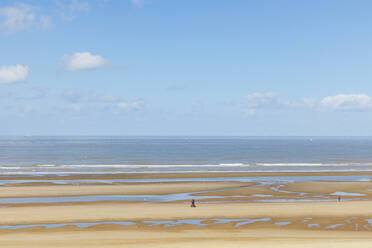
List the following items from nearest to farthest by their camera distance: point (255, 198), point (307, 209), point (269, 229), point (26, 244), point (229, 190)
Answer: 1. point (26, 244)
2. point (269, 229)
3. point (307, 209)
4. point (255, 198)
5. point (229, 190)

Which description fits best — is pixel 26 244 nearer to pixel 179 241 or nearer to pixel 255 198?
pixel 179 241

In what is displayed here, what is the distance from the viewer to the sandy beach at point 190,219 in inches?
749

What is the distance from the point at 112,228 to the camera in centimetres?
2144

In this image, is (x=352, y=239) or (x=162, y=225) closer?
(x=352, y=239)

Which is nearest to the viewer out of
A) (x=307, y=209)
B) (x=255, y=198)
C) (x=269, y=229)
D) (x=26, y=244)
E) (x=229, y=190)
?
(x=26, y=244)

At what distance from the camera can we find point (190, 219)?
23.4 m

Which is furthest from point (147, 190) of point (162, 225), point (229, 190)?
point (162, 225)

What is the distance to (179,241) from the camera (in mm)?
18922

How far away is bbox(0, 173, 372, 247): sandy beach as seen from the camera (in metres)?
19.0

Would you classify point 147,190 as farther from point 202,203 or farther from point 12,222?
point 12,222

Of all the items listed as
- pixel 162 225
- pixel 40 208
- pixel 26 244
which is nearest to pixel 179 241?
pixel 162 225

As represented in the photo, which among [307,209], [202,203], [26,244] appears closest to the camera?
[26,244]

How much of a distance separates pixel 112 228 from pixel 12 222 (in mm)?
5905

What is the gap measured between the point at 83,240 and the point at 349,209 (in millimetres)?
17007
